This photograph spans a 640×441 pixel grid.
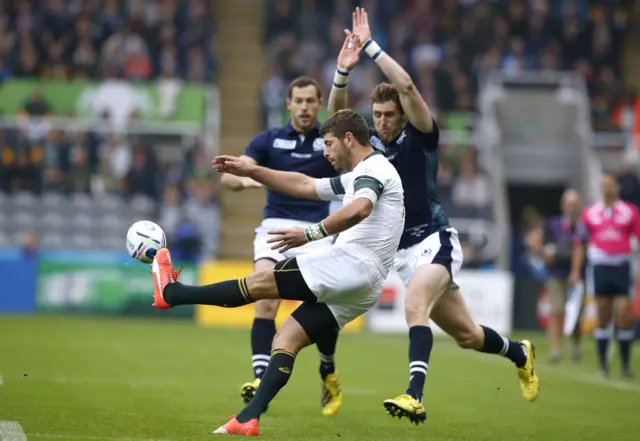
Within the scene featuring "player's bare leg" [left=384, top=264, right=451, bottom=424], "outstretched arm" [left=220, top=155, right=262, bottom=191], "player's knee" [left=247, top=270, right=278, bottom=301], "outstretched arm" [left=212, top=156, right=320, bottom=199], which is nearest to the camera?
"player's knee" [left=247, top=270, right=278, bottom=301]

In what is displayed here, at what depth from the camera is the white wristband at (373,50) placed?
348 inches

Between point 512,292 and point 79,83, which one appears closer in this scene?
point 512,292

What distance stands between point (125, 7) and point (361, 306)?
20419mm

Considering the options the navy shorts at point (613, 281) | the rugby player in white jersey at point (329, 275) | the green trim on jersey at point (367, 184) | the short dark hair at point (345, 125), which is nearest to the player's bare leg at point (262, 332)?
the rugby player in white jersey at point (329, 275)

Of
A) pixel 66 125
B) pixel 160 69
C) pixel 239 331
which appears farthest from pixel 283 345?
pixel 160 69

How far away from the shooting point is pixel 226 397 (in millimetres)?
10477

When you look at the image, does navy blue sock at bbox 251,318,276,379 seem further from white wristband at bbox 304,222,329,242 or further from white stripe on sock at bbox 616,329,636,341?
white stripe on sock at bbox 616,329,636,341

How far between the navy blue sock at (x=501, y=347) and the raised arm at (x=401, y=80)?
1.75m

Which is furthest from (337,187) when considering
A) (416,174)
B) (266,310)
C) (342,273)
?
(266,310)

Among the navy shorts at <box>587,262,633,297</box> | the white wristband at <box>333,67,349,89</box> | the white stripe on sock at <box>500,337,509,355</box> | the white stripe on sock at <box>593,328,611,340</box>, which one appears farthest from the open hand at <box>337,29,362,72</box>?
the white stripe on sock at <box>593,328,611,340</box>

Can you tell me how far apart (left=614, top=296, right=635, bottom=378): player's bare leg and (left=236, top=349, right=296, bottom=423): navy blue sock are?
7.71 metres

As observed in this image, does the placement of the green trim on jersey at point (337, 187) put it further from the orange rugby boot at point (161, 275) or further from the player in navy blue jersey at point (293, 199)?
the player in navy blue jersey at point (293, 199)

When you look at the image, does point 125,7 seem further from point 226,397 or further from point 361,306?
point 361,306

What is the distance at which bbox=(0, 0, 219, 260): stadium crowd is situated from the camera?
2255 cm
